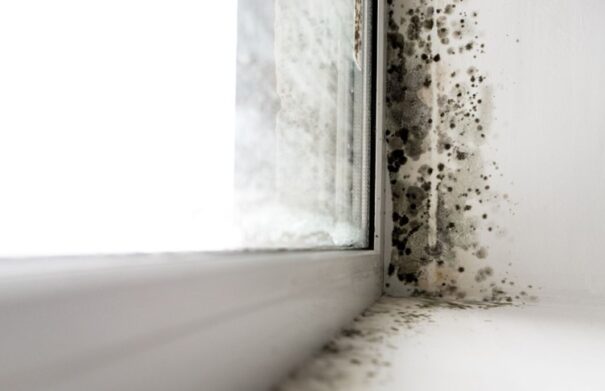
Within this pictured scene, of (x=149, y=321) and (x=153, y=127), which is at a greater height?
(x=153, y=127)

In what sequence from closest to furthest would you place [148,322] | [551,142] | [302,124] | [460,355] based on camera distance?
[148,322] < [460,355] < [302,124] < [551,142]

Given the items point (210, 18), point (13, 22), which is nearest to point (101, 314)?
point (13, 22)

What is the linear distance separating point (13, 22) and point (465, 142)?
148cm

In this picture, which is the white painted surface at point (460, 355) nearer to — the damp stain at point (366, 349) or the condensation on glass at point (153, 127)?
the damp stain at point (366, 349)

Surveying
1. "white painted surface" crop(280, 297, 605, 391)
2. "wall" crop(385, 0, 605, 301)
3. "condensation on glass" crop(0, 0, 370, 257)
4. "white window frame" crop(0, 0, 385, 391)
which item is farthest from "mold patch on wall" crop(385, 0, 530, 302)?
"white window frame" crop(0, 0, 385, 391)

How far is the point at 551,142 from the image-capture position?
156 centimetres

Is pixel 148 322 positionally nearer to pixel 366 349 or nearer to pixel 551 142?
pixel 366 349

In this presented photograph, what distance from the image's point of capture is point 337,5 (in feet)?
3.95

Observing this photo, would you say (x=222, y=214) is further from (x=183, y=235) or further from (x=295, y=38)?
(x=295, y=38)

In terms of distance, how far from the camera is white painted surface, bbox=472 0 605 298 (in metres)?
1.52

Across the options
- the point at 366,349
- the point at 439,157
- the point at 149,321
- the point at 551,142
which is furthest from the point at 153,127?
the point at 551,142

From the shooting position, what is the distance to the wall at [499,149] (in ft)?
5.03

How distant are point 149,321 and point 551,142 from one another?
1.54m

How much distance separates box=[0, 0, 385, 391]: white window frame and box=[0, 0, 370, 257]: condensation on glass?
0.04 metres
